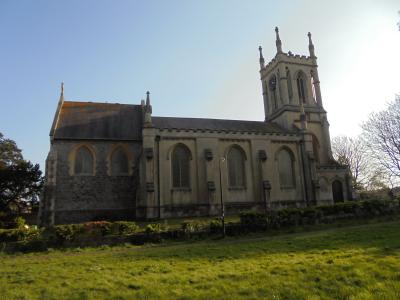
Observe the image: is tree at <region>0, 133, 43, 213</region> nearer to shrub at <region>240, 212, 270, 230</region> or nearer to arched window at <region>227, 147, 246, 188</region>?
arched window at <region>227, 147, 246, 188</region>

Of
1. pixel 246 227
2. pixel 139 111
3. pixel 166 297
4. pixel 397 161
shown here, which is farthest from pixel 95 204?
pixel 397 161

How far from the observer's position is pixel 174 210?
1160 inches

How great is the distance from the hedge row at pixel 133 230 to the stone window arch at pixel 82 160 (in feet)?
33.1

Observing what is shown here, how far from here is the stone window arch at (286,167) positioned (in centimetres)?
3409

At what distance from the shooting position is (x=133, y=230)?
20391mm

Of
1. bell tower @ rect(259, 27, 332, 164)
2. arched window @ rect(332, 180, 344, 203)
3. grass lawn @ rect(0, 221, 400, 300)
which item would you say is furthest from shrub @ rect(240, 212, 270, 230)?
bell tower @ rect(259, 27, 332, 164)

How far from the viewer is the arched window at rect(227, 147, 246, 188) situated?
1280 inches

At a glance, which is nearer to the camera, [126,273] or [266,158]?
[126,273]

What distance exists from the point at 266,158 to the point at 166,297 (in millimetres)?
26645

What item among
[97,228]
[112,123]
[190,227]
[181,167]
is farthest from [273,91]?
[97,228]

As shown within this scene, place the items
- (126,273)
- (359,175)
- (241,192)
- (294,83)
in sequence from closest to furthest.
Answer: (126,273) → (241,192) → (294,83) → (359,175)

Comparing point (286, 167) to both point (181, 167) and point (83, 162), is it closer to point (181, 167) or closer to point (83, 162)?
point (181, 167)

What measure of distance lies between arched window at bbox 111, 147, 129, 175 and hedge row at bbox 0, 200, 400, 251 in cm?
1129

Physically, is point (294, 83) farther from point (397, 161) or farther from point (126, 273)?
point (126, 273)
